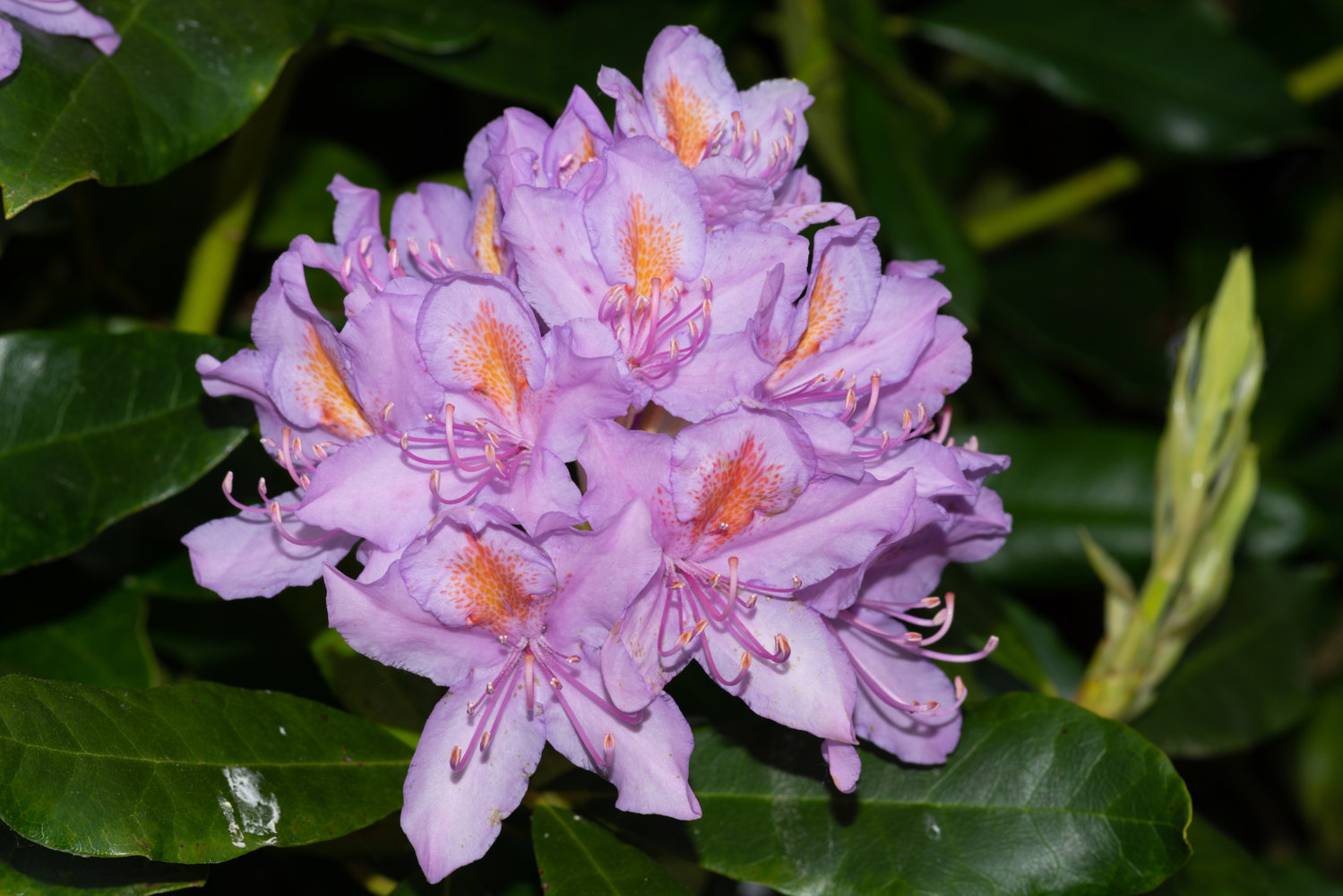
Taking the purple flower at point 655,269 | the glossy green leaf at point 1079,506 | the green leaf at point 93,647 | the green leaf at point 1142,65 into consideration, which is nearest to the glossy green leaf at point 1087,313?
the glossy green leaf at point 1079,506

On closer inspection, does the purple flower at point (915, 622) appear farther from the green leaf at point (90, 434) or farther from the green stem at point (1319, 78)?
the green stem at point (1319, 78)

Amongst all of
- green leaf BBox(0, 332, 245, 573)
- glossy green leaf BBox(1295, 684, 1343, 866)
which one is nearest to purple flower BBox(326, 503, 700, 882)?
green leaf BBox(0, 332, 245, 573)

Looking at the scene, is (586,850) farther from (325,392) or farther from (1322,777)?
(1322,777)

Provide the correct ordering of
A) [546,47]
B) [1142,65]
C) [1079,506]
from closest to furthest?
[546,47] → [1079,506] → [1142,65]

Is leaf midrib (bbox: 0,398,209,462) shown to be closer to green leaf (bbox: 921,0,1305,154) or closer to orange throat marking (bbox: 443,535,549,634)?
orange throat marking (bbox: 443,535,549,634)

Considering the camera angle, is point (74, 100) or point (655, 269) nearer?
point (655, 269)

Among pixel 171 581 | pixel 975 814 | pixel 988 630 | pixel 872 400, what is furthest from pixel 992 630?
pixel 171 581

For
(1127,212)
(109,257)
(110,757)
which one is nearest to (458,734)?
(110,757)
